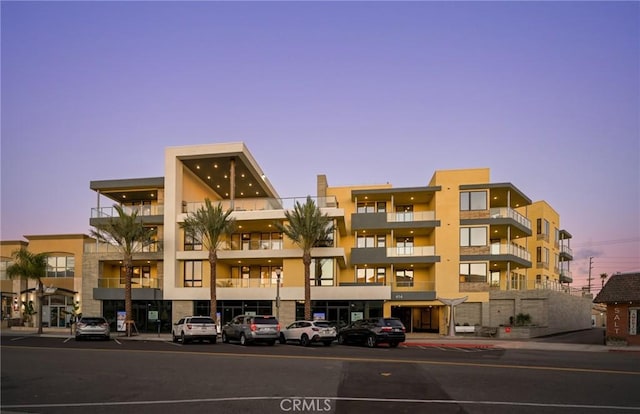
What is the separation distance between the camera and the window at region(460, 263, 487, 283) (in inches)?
1775

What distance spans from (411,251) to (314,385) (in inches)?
1263

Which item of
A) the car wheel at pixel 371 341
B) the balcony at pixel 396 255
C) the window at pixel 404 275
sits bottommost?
the car wheel at pixel 371 341

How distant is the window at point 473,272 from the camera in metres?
45.1

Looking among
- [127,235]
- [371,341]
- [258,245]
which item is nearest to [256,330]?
[371,341]

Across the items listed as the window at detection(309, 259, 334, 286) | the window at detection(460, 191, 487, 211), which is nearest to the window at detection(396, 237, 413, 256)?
the window at detection(460, 191, 487, 211)

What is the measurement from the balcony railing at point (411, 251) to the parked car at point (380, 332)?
47.4 ft

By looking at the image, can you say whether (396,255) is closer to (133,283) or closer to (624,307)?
(624,307)

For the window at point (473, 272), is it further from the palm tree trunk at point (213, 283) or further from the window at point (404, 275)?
the palm tree trunk at point (213, 283)

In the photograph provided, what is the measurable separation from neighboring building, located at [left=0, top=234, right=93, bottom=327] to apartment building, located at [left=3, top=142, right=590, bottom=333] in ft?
26.3

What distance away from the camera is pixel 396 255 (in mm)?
Answer: 44750

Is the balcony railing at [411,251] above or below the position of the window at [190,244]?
below

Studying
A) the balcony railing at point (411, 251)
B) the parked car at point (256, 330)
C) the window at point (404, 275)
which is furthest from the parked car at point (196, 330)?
the window at point (404, 275)

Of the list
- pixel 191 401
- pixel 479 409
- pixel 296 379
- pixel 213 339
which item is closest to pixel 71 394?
pixel 191 401

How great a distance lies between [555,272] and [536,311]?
75.5 ft
